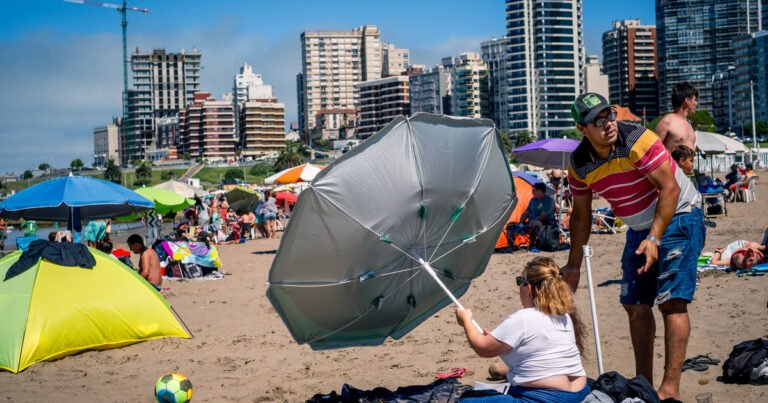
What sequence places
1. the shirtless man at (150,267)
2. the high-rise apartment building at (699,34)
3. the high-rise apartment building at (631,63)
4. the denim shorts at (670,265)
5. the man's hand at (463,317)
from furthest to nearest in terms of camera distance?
the high-rise apartment building at (631,63) < the high-rise apartment building at (699,34) < the shirtless man at (150,267) < the denim shorts at (670,265) < the man's hand at (463,317)

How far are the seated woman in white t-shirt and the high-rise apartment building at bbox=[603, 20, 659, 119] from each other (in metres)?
181

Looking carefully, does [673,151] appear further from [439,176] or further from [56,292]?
[56,292]

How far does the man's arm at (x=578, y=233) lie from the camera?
18.0ft

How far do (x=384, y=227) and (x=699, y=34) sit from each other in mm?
187058

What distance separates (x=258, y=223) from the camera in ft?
87.0

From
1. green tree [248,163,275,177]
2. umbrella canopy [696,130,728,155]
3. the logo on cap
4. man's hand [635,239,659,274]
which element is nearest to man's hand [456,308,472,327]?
man's hand [635,239,659,274]

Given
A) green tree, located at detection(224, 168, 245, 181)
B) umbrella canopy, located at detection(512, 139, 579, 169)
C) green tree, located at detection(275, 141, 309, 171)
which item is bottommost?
umbrella canopy, located at detection(512, 139, 579, 169)

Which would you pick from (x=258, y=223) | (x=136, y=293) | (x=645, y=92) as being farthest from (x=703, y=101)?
(x=136, y=293)

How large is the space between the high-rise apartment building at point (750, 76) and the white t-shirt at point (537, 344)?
470 ft

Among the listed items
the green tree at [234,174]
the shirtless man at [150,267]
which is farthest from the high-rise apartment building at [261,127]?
the shirtless man at [150,267]

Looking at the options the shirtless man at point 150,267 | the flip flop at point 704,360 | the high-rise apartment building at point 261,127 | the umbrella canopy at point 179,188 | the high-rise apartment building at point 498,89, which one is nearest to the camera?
the flip flop at point 704,360

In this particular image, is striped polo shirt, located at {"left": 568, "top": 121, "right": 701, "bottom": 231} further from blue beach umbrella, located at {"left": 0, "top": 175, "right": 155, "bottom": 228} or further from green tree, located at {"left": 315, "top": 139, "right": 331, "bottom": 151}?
green tree, located at {"left": 315, "top": 139, "right": 331, "bottom": 151}

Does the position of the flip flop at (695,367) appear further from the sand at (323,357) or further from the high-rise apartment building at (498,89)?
the high-rise apartment building at (498,89)

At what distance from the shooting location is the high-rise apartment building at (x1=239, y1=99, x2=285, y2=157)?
194000 mm
